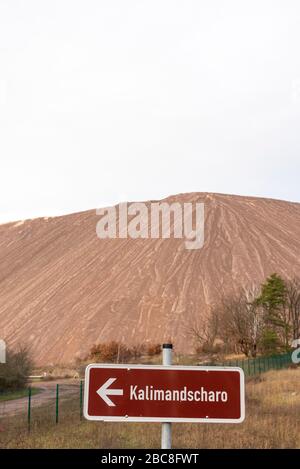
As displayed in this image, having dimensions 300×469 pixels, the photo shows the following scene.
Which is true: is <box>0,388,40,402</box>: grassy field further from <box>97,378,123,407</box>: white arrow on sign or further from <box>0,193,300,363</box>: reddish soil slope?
<box>0,193,300,363</box>: reddish soil slope

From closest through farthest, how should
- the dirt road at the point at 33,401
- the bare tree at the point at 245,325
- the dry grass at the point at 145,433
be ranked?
the dry grass at the point at 145,433 → the dirt road at the point at 33,401 → the bare tree at the point at 245,325

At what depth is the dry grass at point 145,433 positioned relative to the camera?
49.0 ft

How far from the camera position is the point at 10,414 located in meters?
23.9

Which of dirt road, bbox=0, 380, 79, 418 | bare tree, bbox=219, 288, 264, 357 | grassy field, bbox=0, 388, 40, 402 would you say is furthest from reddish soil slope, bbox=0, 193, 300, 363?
dirt road, bbox=0, 380, 79, 418

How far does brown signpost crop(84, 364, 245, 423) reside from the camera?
3691 mm

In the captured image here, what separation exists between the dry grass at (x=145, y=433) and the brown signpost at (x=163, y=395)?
37.2 ft

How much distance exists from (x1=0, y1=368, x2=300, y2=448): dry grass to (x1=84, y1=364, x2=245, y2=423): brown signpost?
11.3 meters

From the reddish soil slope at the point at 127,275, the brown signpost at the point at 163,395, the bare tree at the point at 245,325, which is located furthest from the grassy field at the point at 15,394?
the reddish soil slope at the point at 127,275

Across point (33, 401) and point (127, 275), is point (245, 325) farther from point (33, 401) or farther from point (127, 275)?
point (127, 275)

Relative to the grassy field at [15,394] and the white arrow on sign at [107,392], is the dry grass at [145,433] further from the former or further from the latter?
the white arrow on sign at [107,392]

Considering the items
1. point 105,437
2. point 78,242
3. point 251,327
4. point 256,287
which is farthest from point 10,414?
point 78,242

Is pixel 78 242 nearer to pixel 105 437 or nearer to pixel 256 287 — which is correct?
pixel 256 287

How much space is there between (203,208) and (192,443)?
10671 centimetres

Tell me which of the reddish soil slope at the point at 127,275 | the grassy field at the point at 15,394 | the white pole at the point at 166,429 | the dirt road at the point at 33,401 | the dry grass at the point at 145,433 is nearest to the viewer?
the white pole at the point at 166,429
